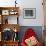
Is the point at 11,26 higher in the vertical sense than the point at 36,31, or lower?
higher

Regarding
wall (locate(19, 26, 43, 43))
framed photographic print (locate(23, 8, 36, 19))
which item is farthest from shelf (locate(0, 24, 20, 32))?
framed photographic print (locate(23, 8, 36, 19))

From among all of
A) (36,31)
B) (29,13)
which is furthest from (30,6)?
(36,31)

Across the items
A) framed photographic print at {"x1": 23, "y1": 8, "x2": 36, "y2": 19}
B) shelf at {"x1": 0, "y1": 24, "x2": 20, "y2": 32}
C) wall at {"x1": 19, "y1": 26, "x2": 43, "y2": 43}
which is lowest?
wall at {"x1": 19, "y1": 26, "x2": 43, "y2": 43}

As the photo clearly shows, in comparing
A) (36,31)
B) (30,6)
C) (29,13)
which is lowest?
(36,31)

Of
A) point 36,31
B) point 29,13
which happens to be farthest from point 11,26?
point 36,31

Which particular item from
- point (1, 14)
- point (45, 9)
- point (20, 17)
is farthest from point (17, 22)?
point (45, 9)

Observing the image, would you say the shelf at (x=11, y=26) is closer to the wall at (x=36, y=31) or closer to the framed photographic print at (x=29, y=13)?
the wall at (x=36, y=31)

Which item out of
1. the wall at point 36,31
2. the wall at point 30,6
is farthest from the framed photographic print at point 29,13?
the wall at point 36,31

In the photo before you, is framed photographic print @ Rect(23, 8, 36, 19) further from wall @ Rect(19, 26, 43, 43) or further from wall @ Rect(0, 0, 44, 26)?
wall @ Rect(19, 26, 43, 43)

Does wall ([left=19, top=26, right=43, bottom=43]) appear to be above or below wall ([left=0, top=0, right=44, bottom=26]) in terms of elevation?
below

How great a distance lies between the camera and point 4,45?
570cm

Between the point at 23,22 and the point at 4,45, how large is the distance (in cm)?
112

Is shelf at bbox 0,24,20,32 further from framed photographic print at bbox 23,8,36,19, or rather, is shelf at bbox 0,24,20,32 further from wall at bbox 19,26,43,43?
framed photographic print at bbox 23,8,36,19

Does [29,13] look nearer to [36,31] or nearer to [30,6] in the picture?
[30,6]
